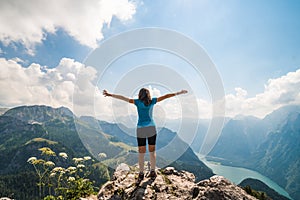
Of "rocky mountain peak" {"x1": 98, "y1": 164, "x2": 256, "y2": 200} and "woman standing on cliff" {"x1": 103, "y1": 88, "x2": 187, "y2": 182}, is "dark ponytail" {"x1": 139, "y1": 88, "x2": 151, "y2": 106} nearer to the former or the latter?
"woman standing on cliff" {"x1": 103, "y1": 88, "x2": 187, "y2": 182}

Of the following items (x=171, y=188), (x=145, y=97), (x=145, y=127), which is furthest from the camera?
(x=145, y=97)

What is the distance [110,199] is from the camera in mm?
5953

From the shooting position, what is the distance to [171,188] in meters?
6.01

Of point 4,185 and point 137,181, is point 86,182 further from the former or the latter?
point 4,185

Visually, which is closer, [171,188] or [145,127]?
[171,188]

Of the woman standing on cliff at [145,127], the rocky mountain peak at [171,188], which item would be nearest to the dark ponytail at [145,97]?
the woman standing on cliff at [145,127]

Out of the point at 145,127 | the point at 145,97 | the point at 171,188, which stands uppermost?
the point at 145,97

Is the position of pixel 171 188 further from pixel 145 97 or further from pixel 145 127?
pixel 145 97

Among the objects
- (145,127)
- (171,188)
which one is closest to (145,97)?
(145,127)

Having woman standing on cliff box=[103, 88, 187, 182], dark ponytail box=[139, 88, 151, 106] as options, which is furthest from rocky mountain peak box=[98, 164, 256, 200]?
dark ponytail box=[139, 88, 151, 106]

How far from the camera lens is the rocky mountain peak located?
4906 millimetres

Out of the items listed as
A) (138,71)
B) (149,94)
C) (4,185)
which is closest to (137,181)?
(149,94)

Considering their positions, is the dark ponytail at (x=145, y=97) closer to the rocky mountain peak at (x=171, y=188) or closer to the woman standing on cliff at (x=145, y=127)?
the woman standing on cliff at (x=145, y=127)

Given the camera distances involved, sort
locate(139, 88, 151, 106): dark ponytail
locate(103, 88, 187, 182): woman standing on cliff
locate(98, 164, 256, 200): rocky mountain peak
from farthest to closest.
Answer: locate(139, 88, 151, 106): dark ponytail
locate(103, 88, 187, 182): woman standing on cliff
locate(98, 164, 256, 200): rocky mountain peak
